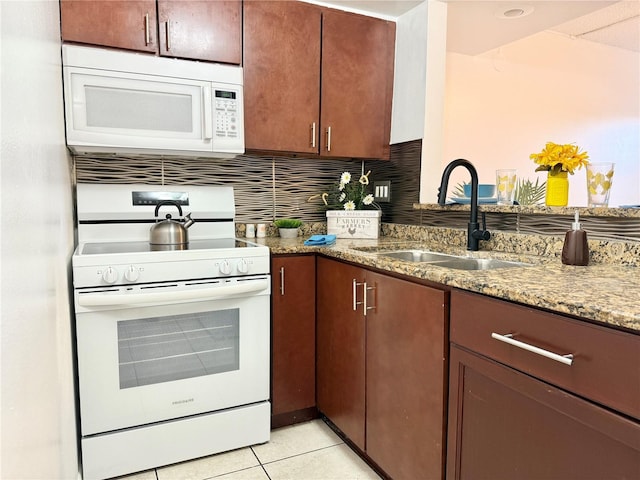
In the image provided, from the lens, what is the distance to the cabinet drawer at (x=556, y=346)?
854 mm

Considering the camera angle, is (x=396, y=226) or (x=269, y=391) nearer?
(x=269, y=391)

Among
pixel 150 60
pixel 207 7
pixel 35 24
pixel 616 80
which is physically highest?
pixel 616 80

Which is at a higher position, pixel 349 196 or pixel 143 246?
pixel 349 196

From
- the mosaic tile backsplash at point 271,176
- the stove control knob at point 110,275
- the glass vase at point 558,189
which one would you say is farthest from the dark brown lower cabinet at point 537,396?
the mosaic tile backsplash at point 271,176

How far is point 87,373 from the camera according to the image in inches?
66.4

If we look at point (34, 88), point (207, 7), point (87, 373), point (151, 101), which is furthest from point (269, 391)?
point (207, 7)

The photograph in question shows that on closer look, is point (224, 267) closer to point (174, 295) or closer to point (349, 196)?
point (174, 295)

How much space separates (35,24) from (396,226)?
1999 mm

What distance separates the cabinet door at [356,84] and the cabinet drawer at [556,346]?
1.45m

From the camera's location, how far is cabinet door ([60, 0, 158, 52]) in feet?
6.09

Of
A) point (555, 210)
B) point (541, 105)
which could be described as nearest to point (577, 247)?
point (555, 210)

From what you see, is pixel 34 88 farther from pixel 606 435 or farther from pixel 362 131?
pixel 362 131

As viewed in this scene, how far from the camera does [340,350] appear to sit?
76.6 inches

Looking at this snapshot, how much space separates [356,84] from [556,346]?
1892 millimetres
